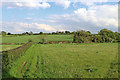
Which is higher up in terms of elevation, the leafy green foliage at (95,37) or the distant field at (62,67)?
the leafy green foliage at (95,37)

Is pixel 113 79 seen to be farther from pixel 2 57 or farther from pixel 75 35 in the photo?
pixel 75 35

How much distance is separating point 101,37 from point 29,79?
56.9m

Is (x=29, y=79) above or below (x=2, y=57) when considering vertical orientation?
below

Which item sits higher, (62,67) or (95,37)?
(95,37)

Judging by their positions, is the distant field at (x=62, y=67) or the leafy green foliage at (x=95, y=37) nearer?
the distant field at (x=62, y=67)

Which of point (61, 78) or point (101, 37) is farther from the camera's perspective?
point (101, 37)

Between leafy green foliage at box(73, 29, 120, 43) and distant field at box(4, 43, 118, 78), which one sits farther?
leafy green foliage at box(73, 29, 120, 43)

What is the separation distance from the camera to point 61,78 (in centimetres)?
715

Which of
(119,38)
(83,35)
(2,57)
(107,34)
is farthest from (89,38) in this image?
(2,57)

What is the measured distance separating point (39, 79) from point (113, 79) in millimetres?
4062

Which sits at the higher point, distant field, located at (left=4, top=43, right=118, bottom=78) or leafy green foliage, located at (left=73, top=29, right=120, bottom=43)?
leafy green foliage, located at (left=73, top=29, right=120, bottom=43)

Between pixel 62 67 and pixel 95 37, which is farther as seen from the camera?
pixel 95 37

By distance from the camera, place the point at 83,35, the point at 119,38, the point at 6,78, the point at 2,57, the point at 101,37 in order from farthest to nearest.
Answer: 1. the point at 119,38
2. the point at 101,37
3. the point at 83,35
4. the point at 2,57
5. the point at 6,78

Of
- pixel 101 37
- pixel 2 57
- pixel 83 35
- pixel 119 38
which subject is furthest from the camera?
pixel 119 38
